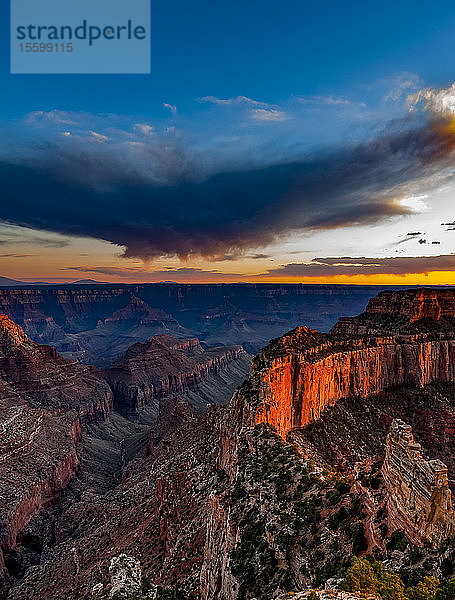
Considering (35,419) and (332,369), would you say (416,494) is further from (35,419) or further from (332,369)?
(35,419)

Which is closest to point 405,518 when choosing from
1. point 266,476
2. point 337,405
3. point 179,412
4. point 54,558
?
point 266,476

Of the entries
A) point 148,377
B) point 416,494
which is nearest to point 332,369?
point 416,494

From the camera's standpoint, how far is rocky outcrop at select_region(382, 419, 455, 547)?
12.8 m

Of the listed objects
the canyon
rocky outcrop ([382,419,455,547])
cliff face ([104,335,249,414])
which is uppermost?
rocky outcrop ([382,419,455,547])

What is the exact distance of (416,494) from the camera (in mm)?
14070

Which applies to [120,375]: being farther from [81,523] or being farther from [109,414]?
[81,523]

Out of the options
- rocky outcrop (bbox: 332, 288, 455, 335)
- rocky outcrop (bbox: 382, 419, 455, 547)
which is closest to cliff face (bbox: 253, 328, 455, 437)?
rocky outcrop (bbox: 332, 288, 455, 335)

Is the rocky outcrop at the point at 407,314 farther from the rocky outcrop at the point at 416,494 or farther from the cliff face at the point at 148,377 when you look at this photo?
the cliff face at the point at 148,377

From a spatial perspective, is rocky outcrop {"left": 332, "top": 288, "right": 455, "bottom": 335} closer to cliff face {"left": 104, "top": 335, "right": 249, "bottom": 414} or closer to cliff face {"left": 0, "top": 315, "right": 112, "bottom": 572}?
cliff face {"left": 0, "top": 315, "right": 112, "bottom": 572}

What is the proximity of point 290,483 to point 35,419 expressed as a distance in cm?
9357

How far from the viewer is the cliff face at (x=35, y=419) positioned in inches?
2702

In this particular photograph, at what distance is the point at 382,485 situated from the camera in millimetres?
17828

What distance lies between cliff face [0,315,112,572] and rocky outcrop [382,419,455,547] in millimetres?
70629

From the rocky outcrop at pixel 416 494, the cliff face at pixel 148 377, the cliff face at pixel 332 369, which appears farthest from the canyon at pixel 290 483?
the cliff face at pixel 148 377
